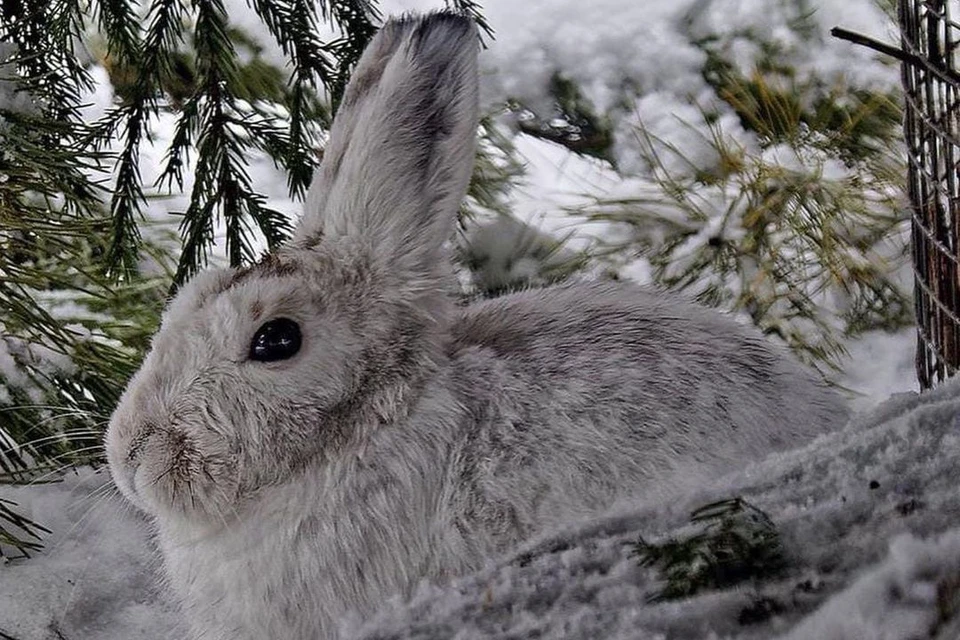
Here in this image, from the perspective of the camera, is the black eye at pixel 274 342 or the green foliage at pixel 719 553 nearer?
the green foliage at pixel 719 553

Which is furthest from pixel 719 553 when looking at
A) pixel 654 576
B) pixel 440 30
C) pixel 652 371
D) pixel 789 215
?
pixel 789 215

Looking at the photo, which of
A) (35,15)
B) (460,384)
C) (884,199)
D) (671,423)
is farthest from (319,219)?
(884,199)

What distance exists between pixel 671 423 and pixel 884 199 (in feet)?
3.49

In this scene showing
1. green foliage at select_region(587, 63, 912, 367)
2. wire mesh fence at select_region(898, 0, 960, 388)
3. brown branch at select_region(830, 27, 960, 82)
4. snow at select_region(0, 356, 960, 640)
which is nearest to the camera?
snow at select_region(0, 356, 960, 640)

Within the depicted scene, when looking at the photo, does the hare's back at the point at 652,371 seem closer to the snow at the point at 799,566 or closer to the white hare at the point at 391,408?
the white hare at the point at 391,408

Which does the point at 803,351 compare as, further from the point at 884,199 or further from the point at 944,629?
the point at 944,629

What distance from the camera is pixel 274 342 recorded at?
795mm

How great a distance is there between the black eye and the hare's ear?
9 centimetres

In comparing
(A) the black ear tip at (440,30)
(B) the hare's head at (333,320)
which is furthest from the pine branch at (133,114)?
(A) the black ear tip at (440,30)

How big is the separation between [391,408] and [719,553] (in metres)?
0.36

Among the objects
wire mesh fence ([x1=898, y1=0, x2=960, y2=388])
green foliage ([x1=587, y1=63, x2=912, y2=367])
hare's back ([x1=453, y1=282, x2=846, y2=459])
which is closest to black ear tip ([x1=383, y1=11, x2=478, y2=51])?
hare's back ([x1=453, y1=282, x2=846, y2=459])

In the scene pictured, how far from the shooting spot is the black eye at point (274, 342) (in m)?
0.79

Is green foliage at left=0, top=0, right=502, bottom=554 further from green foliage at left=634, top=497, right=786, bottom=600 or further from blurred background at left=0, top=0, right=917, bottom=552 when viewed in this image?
green foliage at left=634, top=497, right=786, bottom=600

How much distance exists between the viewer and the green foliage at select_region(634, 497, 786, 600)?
464 mm
